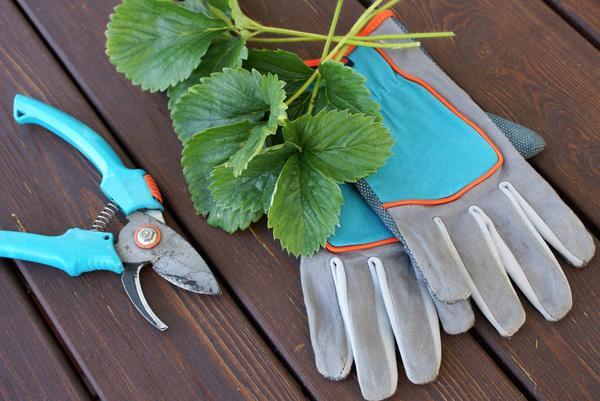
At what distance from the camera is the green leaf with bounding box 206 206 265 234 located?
0.77 m

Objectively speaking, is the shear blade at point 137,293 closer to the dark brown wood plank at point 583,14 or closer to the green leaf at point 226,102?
the green leaf at point 226,102

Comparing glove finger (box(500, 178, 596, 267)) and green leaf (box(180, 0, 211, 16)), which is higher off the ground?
glove finger (box(500, 178, 596, 267))

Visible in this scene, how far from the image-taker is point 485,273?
76 centimetres

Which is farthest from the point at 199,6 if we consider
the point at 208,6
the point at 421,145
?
the point at 421,145

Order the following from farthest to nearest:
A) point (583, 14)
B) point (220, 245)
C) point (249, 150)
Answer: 1. point (583, 14)
2. point (220, 245)
3. point (249, 150)

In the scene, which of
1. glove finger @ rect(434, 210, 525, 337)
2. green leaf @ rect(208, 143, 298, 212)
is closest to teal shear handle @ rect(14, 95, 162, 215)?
green leaf @ rect(208, 143, 298, 212)

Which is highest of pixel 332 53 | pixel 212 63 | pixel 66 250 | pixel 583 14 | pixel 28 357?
pixel 583 14

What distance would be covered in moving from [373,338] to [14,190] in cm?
51

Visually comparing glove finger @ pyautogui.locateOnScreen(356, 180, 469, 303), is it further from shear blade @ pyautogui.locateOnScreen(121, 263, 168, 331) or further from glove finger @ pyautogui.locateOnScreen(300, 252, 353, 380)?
shear blade @ pyautogui.locateOnScreen(121, 263, 168, 331)

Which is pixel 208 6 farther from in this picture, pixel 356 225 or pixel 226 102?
pixel 356 225

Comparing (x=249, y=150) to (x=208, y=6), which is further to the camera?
(x=208, y=6)

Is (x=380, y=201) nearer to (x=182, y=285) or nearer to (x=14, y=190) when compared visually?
(x=182, y=285)

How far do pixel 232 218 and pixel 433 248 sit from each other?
0.85 feet

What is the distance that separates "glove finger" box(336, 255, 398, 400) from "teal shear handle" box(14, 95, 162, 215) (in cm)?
27
